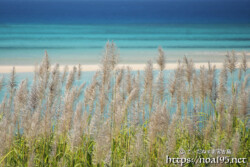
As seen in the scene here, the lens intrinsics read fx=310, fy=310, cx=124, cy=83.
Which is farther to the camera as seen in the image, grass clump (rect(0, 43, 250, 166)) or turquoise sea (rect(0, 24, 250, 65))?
turquoise sea (rect(0, 24, 250, 65))

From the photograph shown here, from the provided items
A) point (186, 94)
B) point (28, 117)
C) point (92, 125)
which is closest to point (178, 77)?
point (186, 94)

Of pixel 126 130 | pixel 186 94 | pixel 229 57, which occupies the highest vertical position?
pixel 229 57

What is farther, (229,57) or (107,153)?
(229,57)

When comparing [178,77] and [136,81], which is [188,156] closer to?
[178,77]

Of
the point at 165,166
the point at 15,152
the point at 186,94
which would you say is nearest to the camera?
the point at 165,166

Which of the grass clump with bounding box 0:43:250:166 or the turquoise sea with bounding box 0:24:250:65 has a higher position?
the turquoise sea with bounding box 0:24:250:65

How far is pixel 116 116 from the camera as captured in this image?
226 centimetres

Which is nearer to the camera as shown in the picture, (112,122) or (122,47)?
(112,122)

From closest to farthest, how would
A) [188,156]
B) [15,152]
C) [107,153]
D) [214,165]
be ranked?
[214,165]
[107,153]
[188,156]
[15,152]

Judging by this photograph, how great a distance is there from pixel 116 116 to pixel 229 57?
158cm

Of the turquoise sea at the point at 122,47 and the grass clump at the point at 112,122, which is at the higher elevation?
the turquoise sea at the point at 122,47

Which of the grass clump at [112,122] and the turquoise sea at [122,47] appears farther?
the turquoise sea at [122,47]

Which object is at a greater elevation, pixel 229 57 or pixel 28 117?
pixel 229 57

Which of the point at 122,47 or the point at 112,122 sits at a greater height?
the point at 122,47
